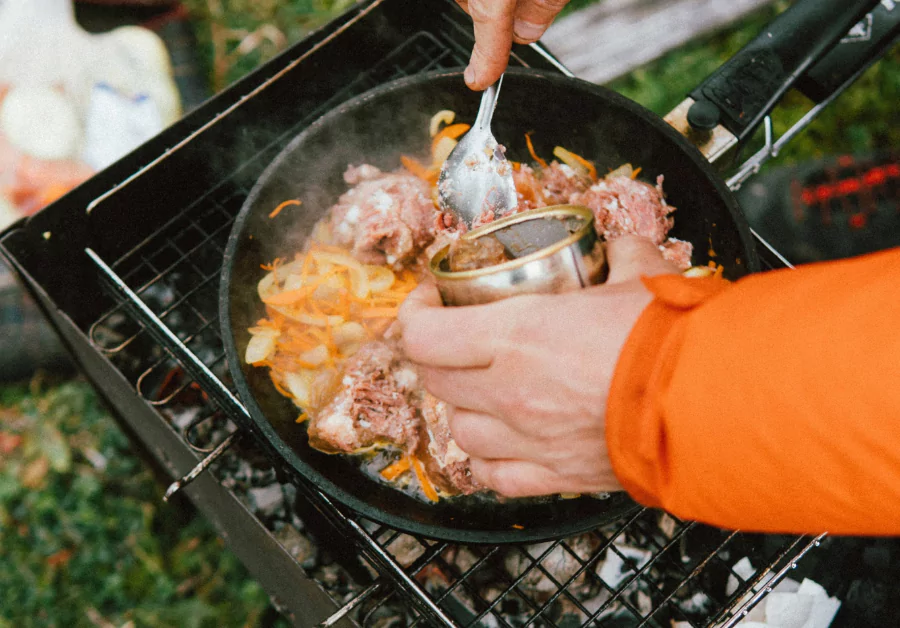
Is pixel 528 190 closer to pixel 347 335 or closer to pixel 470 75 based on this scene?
pixel 470 75

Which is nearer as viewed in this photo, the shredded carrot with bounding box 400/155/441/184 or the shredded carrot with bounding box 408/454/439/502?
the shredded carrot with bounding box 408/454/439/502

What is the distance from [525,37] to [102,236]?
1903mm

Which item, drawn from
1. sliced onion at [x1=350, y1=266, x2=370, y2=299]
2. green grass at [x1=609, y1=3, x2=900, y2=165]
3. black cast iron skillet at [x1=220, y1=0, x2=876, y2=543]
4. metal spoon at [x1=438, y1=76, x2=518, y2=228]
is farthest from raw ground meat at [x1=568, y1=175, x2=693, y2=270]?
green grass at [x1=609, y1=3, x2=900, y2=165]

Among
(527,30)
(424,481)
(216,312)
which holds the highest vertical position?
(216,312)

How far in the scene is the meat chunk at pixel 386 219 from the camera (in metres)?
2.42

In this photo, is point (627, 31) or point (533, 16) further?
point (627, 31)

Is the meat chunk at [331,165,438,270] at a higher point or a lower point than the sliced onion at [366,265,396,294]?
higher

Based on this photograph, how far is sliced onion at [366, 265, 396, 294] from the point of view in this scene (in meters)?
2.49

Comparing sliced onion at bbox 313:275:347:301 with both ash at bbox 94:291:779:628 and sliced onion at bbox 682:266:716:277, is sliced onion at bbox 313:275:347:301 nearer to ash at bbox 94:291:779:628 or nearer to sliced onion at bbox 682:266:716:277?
ash at bbox 94:291:779:628

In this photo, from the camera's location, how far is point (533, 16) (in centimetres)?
200

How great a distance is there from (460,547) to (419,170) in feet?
5.41

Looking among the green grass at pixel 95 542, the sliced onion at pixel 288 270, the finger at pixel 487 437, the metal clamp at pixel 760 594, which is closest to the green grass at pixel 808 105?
the sliced onion at pixel 288 270

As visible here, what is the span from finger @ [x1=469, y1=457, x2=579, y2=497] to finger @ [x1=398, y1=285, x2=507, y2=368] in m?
0.30

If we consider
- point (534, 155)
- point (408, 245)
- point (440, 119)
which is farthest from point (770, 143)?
point (408, 245)
